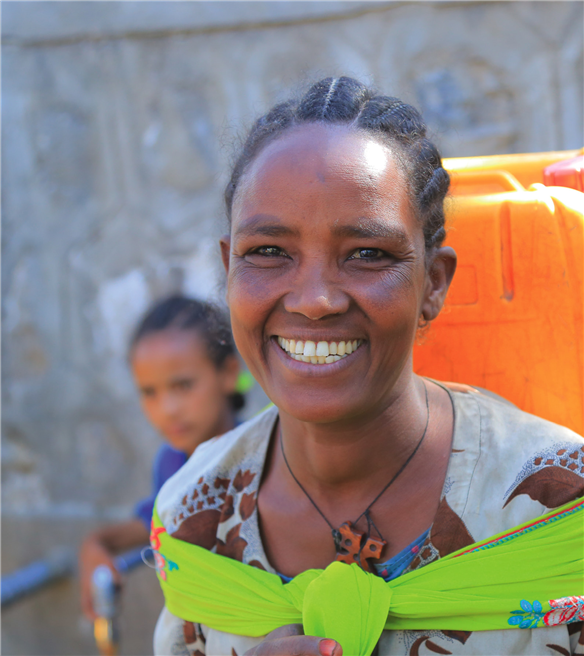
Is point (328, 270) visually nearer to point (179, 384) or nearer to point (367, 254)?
point (367, 254)

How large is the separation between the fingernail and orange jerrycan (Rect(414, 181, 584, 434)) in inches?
26.0

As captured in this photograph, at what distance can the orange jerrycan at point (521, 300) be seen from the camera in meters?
1.33

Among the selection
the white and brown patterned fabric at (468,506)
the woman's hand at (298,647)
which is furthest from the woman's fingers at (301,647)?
the white and brown patterned fabric at (468,506)

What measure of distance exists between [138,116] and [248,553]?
2.25 meters

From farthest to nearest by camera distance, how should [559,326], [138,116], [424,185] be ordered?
[138,116] < [559,326] < [424,185]

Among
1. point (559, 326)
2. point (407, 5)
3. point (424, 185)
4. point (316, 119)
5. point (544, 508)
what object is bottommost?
point (544, 508)

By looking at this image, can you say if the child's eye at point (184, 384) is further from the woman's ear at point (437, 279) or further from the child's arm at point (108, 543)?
the woman's ear at point (437, 279)

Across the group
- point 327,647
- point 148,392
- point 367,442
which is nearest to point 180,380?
point 148,392

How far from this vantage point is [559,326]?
1.34 metres

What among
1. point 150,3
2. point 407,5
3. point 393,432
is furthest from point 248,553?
point 150,3

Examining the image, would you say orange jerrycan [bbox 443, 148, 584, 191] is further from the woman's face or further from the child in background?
the child in background

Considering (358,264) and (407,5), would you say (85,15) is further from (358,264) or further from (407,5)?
(358,264)

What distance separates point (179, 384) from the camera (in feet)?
8.05

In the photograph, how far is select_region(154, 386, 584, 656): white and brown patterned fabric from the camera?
1100mm
